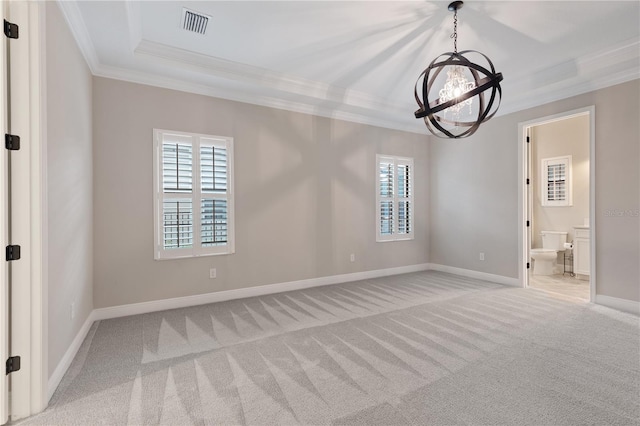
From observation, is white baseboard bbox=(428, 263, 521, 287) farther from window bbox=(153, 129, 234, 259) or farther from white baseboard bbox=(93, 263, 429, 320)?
window bbox=(153, 129, 234, 259)

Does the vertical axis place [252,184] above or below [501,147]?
below

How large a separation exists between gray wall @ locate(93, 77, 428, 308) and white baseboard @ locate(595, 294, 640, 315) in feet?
9.16

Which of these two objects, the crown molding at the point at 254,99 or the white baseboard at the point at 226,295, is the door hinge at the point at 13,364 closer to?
the white baseboard at the point at 226,295

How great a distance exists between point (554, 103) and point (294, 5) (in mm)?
4025

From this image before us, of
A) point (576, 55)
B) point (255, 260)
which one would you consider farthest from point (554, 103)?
point (255, 260)

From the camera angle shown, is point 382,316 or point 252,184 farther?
point 252,184

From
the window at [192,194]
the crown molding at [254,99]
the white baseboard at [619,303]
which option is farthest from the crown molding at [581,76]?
the window at [192,194]

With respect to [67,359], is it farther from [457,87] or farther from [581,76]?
[581,76]

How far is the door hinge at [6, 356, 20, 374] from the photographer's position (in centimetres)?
185

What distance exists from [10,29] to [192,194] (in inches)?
92.4

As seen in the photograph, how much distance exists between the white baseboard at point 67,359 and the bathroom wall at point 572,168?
25.4 feet

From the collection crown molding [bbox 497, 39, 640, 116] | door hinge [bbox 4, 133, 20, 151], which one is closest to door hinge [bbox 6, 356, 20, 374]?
door hinge [bbox 4, 133, 20, 151]

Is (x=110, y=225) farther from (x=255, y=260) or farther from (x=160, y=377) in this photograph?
(x=160, y=377)

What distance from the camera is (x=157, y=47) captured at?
3422mm
